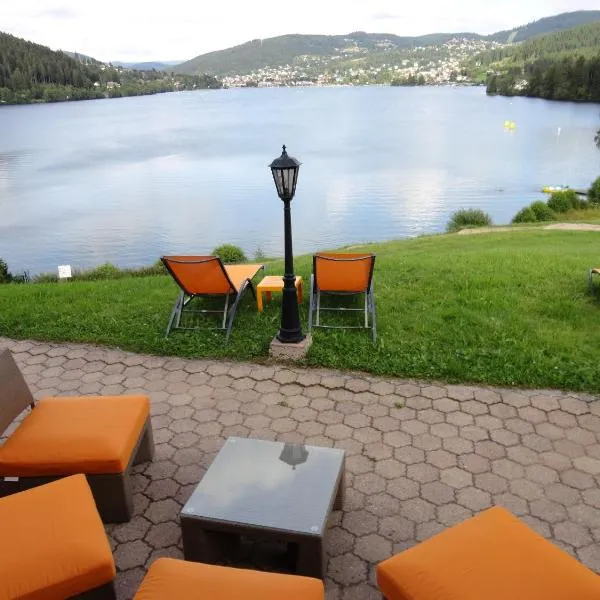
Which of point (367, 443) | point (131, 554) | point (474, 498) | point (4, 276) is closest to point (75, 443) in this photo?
point (131, 554)

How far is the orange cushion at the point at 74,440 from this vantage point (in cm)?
348

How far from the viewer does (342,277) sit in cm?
659

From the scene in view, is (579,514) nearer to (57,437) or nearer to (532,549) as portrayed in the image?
(532,549)

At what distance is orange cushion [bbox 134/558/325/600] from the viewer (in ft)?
8.02

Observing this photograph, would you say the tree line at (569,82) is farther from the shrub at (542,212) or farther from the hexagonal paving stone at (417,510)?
the hexagonal paving stone at (417,510)

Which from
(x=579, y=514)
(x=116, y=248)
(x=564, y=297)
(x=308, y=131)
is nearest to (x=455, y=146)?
(x=308, y=131)

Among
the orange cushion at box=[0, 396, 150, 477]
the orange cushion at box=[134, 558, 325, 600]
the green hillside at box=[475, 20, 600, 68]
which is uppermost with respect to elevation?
the green hillside at box=[475, 20, 600, 68]

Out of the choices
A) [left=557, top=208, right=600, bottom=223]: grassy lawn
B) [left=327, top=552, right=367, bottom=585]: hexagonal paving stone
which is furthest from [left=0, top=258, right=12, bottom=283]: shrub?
[left=557, top=208, right=600, bottom=223]: grassy lawn

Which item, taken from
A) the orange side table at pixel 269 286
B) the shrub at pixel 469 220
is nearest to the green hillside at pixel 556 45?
the shrub at pixel 469 220

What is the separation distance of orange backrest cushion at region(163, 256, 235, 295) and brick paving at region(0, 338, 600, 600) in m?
0.98

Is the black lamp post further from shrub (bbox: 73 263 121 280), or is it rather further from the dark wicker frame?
shrub (bbox: 73 263 121 280)

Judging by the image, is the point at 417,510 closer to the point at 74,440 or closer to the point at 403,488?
the point at 403,488

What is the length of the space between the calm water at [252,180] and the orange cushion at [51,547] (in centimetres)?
2160

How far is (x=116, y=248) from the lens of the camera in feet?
86.6
